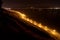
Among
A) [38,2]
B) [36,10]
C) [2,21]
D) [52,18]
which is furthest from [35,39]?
[38,2]

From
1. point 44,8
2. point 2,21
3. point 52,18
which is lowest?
point 2,21

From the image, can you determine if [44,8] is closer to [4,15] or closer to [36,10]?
[36,10]

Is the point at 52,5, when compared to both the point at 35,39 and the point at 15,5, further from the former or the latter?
the point at 35,39

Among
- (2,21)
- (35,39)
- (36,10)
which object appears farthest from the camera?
(36,10)

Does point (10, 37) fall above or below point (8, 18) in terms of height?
below

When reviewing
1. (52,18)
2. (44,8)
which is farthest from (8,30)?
(44,8)

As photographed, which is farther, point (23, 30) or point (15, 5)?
point (15, 5)

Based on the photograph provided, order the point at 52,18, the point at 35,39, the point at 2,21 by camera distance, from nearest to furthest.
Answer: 1. the point at 35,39
2. the point at 2,21
3. the point at 52,18

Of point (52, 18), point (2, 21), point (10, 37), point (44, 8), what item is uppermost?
point (44, 8)

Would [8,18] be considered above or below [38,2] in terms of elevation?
below
